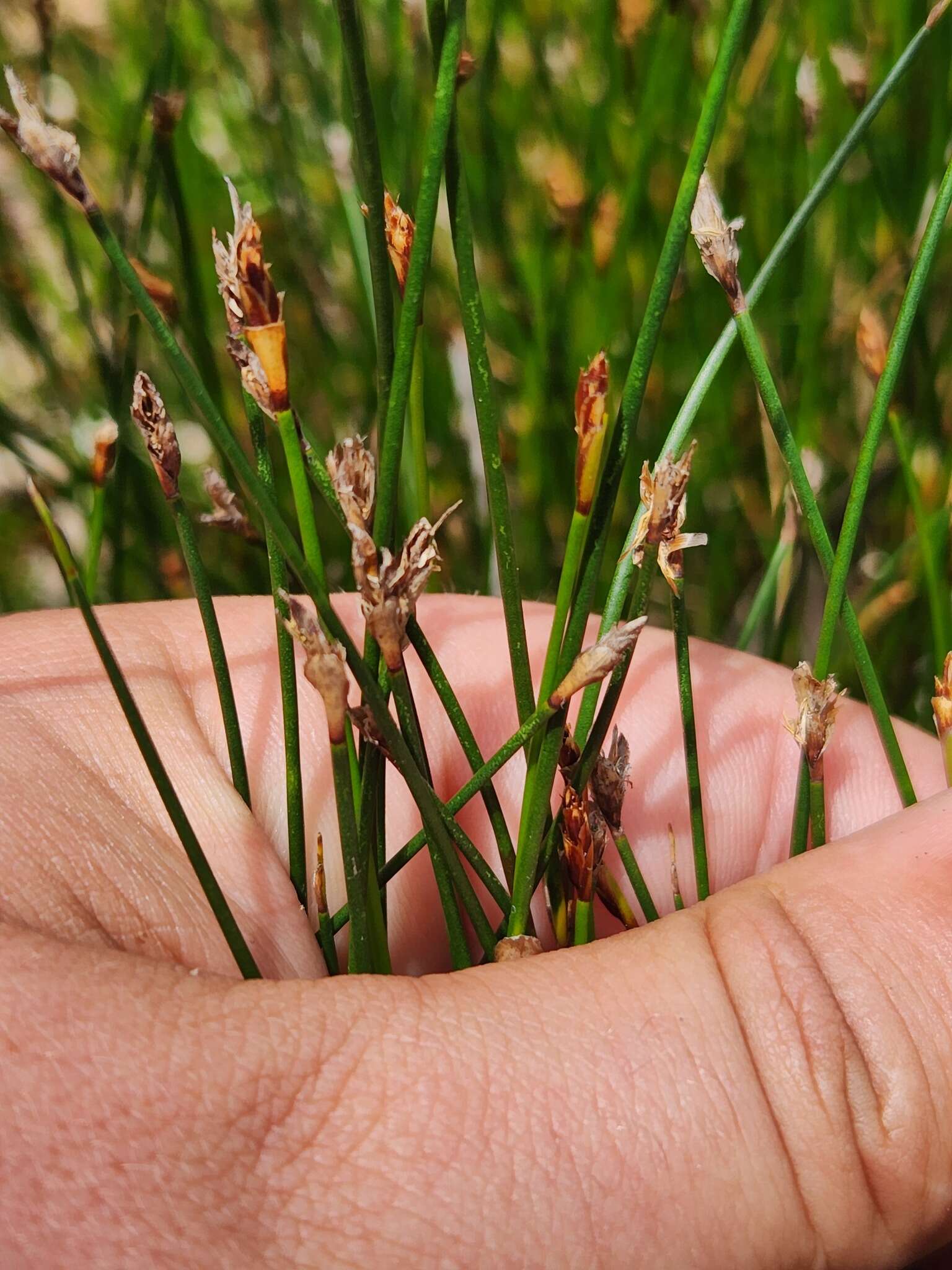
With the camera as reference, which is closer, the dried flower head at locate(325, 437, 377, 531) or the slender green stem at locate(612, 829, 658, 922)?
the dried flower head at locate(325, 437, 377, 531)

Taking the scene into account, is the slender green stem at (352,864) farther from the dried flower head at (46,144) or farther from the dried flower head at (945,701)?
the dried flower head at (945,701)

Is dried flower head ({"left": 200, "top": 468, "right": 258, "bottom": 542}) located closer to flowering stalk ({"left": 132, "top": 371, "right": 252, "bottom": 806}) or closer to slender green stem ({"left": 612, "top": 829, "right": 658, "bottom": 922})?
flowering stalk ({"left": 132, "top": 371, "right": 252, "bottom": 806})

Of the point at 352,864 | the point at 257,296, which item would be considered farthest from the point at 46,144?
the point at 352,864

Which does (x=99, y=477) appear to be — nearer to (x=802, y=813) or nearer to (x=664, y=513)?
(x=664, y=513)

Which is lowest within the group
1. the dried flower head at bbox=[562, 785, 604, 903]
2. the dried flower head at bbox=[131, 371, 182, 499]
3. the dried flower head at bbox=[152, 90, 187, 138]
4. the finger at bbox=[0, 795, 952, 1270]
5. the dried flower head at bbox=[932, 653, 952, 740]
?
the finger at bbox=[0, 795, 952, 1270]

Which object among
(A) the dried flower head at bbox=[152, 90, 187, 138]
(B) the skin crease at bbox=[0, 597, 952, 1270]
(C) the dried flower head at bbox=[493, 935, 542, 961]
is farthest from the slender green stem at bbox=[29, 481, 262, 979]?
(A) the dried flower head at bbox=[152, 90, 187, 138]

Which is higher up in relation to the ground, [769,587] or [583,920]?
[769,587]
